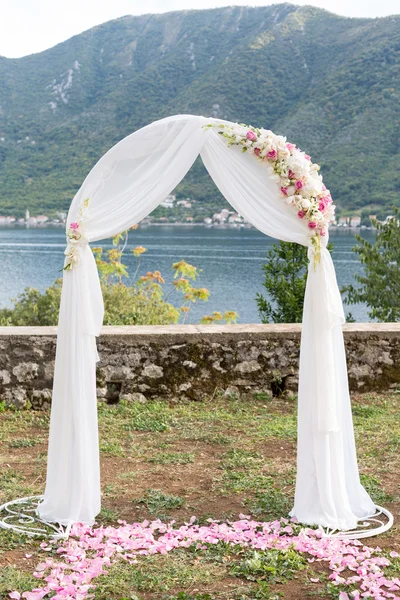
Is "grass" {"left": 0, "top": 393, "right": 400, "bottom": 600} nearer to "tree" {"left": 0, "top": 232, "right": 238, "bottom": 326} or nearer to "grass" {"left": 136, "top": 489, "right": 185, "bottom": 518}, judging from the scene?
"grass" {"left": 136, "top": 489, "right": 185, "bottom": 518}

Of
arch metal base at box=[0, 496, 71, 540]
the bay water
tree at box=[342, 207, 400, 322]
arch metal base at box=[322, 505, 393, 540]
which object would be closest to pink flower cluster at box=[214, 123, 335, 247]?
arch metal base at box=[322, 505, 393, 540]

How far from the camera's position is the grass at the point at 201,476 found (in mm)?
3234

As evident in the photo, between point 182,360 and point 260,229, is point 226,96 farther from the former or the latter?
point 260,229

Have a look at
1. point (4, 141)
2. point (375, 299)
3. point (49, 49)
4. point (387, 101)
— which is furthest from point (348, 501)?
point (49, 49)

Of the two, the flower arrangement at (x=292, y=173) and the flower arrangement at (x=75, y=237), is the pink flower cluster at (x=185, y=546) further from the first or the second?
the flower arrangement at (x=292, y=173)

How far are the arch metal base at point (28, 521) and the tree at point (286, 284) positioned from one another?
501 centimetres

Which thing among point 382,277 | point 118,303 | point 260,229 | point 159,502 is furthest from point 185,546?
point 382,277

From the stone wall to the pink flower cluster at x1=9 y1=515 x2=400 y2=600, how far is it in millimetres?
2540

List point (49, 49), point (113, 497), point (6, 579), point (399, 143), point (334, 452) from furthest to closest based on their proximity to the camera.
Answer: point (49, 49) < point (399, 143) < point (113, 497) < point (334, 452) < point (6, 579)

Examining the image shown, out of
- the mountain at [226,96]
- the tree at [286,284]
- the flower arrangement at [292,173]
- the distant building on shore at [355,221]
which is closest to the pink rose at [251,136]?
the flower arrangement at [292,173]

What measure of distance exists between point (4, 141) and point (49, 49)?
18046mm

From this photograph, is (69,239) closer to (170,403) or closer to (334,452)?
(334,452)

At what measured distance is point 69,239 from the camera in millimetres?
4242

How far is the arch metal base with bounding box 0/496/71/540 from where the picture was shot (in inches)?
153
